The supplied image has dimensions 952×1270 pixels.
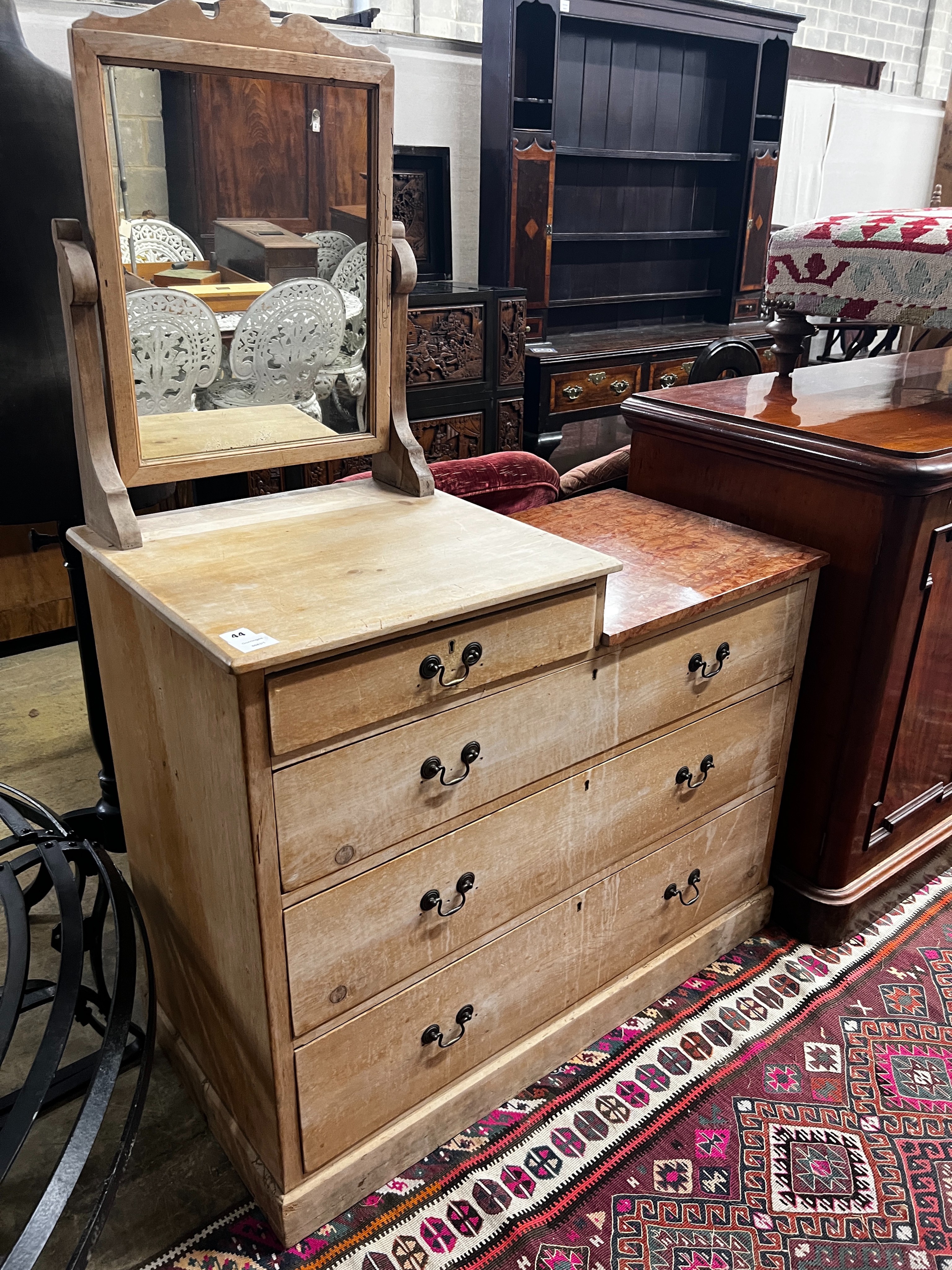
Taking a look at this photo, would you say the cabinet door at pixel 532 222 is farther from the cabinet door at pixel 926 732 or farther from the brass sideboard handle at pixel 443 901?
the brass sideboard handle at pixel 443 901

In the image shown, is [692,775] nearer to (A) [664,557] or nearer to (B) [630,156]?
(A) [664,557]

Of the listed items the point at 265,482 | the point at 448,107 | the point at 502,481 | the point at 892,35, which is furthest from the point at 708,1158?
the point at 892,35

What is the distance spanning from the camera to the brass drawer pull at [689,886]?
1.83 metres

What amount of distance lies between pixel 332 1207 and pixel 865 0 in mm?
6619

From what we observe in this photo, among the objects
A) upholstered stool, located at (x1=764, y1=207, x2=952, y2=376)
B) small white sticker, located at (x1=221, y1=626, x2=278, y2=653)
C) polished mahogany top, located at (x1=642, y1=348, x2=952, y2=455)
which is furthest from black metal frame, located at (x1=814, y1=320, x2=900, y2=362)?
small white sticker, located at (x1=221, y1=626, x2=278, y2=653)

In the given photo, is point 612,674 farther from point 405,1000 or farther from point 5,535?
point 5,535

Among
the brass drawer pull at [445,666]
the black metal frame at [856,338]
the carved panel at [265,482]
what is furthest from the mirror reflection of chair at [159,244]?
the black metal frame at [856,338]

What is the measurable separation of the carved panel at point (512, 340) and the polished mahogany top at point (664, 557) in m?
1.89

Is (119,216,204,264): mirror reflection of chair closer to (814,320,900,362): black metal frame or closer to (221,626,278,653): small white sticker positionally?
(221,626,278,653): small white sticker

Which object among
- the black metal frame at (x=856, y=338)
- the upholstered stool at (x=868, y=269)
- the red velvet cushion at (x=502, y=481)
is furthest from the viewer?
the black metal frame at (x=856, y=338)

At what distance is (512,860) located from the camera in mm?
1514

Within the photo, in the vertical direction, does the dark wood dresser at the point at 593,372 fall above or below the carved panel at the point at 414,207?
below

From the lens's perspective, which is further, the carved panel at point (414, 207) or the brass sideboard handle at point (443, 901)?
the carved panel at point (414, 207)

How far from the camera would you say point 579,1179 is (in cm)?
157
